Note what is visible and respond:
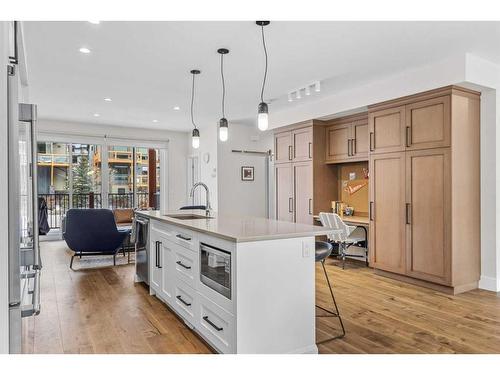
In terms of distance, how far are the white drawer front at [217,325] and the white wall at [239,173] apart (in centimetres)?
477

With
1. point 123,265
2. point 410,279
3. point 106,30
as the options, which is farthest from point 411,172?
point 123,265

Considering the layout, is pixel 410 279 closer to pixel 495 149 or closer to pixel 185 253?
pixel 495 149

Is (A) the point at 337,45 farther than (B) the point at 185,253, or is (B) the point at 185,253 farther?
(A) the point at 337,45

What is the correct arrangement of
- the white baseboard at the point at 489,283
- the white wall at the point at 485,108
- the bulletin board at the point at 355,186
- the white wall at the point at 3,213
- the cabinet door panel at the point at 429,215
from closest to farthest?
the white wall at the point at 3,213
the white wall at the point at 485,108
the cabinet door panel at the point at 429,215
the white baseboard at the point at 489,283
the bulletin board at the point at 355,186

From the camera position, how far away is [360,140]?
5.23m

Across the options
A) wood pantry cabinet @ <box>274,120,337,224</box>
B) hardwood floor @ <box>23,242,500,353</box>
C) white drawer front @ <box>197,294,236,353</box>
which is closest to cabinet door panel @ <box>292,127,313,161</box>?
wood pantry cabinet @ <box>274,120,337,224</box>

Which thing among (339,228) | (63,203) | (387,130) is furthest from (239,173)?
(63,203)

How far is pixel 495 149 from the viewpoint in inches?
151

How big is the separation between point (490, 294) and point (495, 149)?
5.24 ft

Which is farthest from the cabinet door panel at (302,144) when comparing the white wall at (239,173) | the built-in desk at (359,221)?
the white wall at (239,173)

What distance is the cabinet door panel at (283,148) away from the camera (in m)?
6.20

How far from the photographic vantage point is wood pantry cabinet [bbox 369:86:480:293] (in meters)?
3.72

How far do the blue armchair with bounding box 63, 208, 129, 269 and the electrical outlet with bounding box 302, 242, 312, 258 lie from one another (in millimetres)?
3519

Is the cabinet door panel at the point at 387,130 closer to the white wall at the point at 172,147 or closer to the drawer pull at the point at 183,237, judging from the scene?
the drawer pull at the point at 183,237
